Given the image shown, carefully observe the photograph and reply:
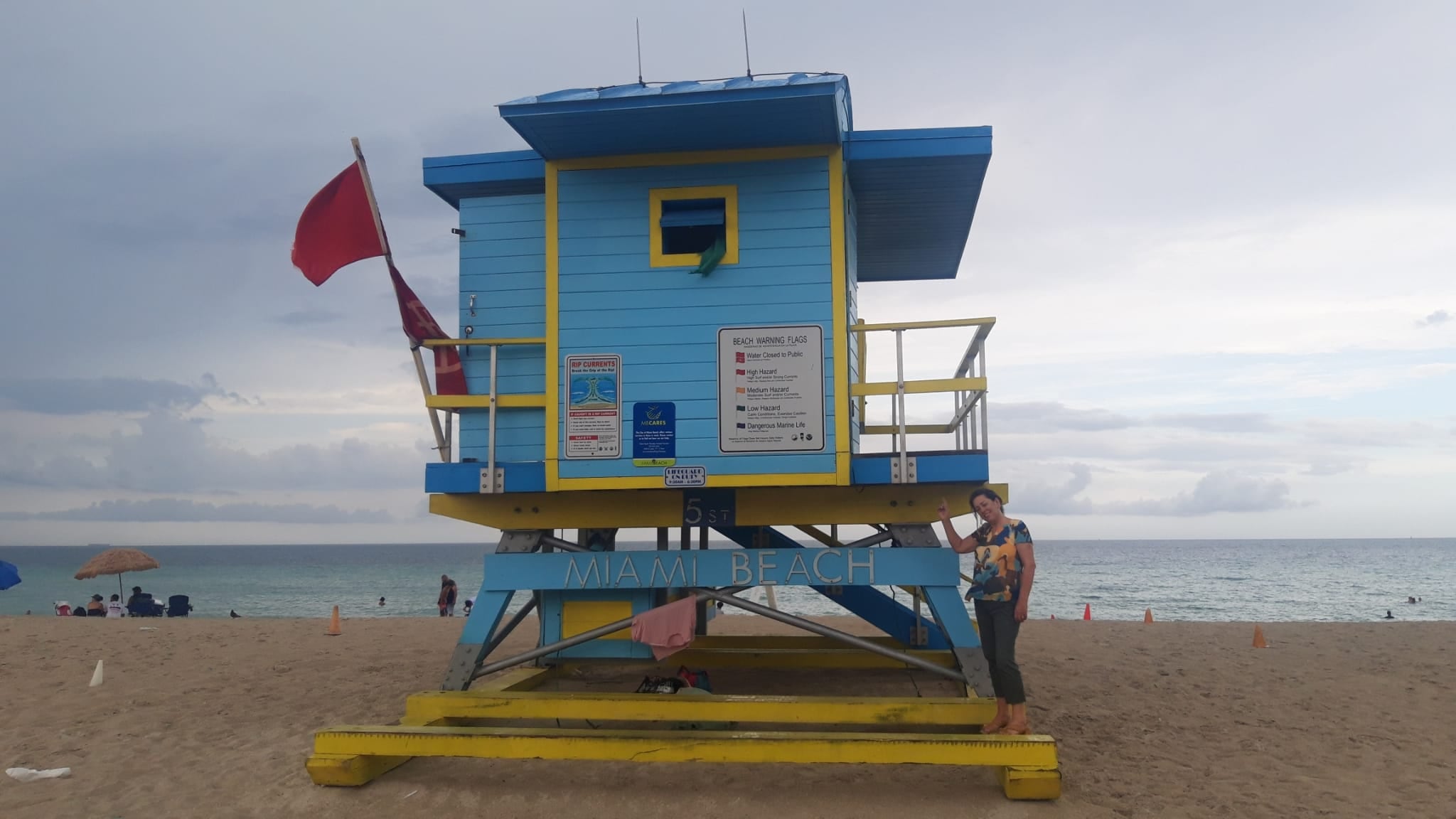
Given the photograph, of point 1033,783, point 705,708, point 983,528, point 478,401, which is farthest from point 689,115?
point 1033,783

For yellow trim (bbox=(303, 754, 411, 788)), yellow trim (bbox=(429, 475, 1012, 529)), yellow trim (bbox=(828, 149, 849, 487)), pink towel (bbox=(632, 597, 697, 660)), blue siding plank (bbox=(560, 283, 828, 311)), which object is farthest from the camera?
yellow trim (bbox=(429, 475, 1012, 529))

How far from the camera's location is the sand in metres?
7.07

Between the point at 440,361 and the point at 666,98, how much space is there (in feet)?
10.6

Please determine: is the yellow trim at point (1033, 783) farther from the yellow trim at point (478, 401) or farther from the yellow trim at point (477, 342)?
the yellow trim at point (477, 342)

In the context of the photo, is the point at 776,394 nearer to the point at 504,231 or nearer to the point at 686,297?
the point at 686,297

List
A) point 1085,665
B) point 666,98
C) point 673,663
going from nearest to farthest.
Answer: point 666,98 → point 673,663 → point 1085,665

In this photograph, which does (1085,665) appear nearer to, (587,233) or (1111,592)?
(587,233)

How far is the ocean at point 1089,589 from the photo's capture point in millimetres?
53688

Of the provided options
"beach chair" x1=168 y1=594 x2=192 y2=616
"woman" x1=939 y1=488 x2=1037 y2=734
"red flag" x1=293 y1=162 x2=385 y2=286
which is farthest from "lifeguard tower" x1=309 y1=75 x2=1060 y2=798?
"beach chair" x1=168 y1=594 x2=192 y2=616

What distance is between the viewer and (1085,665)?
13.2 meters

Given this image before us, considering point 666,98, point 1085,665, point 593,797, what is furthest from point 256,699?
point 1085,665

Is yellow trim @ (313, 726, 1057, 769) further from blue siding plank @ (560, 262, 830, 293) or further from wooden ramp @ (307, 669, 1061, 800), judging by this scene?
blue siding plank @ (560, 262, 830, 293)

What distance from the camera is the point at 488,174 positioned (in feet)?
30.1

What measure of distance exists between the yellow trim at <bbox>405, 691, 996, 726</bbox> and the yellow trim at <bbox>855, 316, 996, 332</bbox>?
3097mm
